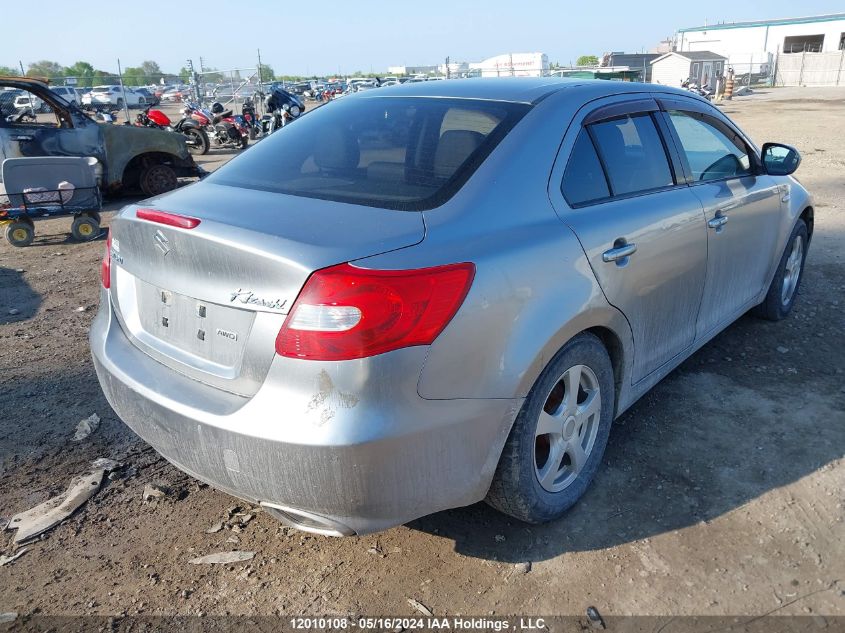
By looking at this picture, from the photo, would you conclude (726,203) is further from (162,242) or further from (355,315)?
(162,242)

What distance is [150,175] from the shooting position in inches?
405

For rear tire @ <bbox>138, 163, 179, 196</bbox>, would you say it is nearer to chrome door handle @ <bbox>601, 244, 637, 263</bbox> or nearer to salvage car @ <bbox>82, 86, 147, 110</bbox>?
chrome door handle @ <bbox>601, 244, 637, 263</bbox>

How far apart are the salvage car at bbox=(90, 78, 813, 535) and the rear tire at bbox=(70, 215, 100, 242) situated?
5886 mm

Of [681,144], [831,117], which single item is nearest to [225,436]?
[681,144]

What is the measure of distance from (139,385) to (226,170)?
103 centimetres

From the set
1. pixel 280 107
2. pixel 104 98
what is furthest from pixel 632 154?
pixel 104 98

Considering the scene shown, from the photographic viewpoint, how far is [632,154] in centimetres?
315

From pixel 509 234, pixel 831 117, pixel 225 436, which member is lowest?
pixel 831 117

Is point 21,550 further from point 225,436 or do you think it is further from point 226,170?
point 226,170

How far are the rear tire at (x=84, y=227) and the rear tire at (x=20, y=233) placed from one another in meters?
0.44

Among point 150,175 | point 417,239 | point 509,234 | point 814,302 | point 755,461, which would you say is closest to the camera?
point 417,239

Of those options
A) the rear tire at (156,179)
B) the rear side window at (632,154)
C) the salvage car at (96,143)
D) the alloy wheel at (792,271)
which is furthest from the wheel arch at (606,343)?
the rear tire at (156,179)

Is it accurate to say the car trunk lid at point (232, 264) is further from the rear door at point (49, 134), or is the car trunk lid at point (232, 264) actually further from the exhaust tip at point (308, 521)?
the rear door at point (49, 134)

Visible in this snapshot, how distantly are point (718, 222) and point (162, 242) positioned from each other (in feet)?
8.76
